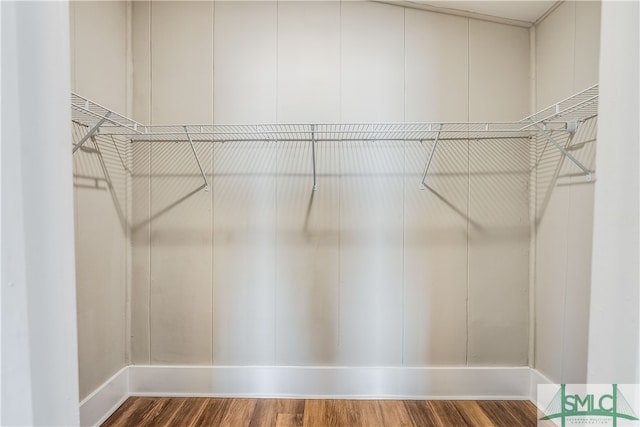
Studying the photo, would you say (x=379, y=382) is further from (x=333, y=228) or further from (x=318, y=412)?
(x=333, y=228)

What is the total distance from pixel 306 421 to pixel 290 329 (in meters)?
0.41

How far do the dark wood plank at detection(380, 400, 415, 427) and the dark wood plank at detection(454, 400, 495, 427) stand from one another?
0.89 ft

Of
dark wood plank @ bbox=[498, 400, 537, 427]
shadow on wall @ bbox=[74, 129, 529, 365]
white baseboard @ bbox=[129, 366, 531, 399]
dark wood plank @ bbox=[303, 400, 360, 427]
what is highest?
shadow on wall @ bbox=[74, 129, 529, 365]

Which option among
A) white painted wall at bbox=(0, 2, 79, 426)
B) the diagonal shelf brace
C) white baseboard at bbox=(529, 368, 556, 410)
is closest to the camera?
white painted wall at bbox=(0, 2, 79, 426)

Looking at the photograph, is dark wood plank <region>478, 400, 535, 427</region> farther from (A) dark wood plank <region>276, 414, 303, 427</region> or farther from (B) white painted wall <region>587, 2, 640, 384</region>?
(B) white painted wall <region>587, 2, 640, 384</region>

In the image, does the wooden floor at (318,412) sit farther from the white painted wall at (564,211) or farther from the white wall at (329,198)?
the white painted wall at (564,211)

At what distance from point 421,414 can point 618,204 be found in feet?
4.58

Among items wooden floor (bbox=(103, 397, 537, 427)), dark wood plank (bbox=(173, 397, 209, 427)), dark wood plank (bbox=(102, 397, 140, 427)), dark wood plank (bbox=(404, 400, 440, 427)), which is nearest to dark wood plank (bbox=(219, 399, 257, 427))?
wooden floor (bbox=(103, 397, 537, 427))

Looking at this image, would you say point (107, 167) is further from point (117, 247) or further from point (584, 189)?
point (584, 189)

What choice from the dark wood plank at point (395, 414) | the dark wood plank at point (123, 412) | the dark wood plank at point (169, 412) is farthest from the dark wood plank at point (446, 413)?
the dark wood plank at point (123, 412)

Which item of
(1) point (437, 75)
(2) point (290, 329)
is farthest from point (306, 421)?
(1) point (437, 75)

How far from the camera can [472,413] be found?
1.44 metres

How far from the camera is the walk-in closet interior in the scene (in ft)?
5.05

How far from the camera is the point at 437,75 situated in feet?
5.05
